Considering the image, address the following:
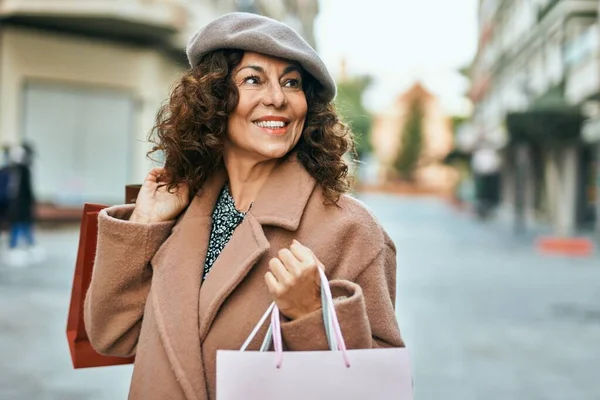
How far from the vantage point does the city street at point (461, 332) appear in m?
5.61

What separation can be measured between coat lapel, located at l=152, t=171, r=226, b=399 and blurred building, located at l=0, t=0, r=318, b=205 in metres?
15.8

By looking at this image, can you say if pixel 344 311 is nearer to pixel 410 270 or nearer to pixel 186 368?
pixel 186 368

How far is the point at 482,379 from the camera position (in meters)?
5.91

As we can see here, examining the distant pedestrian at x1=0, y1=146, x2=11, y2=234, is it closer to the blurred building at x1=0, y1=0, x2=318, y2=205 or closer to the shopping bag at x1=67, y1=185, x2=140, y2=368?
the blurred building at x1=0, y1=0, x2=318, y2=205

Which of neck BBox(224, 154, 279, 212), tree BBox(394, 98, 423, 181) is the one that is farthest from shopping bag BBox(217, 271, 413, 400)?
tree BBox(394, 98, 423, 181)

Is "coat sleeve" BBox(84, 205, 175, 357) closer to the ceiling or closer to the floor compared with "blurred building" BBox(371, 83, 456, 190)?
closer to the floor

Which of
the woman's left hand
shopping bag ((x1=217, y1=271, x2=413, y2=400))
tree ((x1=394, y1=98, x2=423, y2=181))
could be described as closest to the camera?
shopping bag ((x1=217, y1=271, x2=413, y2=400))

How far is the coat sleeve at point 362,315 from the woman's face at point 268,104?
40cm

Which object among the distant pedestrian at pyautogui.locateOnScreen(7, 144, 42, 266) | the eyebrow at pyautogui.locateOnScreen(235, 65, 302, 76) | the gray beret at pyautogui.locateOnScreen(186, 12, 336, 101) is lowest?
the distant pedestrian at pyautogui.locateOnScreen(7, 144, 42, 266)

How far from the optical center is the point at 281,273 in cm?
171

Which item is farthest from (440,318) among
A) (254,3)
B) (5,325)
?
(254,3)

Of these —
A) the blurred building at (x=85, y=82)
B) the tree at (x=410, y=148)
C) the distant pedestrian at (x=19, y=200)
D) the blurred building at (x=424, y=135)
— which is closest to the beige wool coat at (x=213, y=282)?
the distant pedestrian at (x=19, y=200)

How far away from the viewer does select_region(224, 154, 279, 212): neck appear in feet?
6.98

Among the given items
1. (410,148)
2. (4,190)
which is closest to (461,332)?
(4,190)
